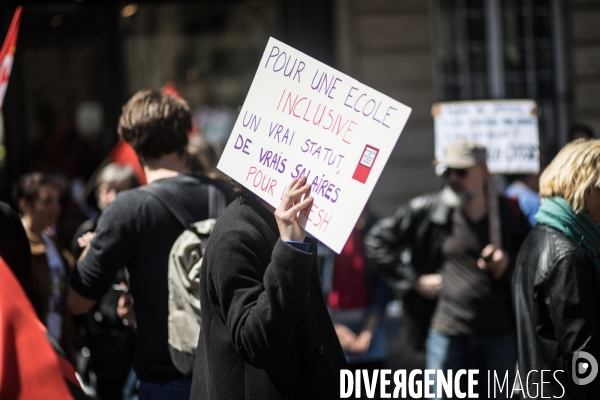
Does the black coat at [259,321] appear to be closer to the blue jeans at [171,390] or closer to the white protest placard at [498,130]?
the blue jeans at [171,390]

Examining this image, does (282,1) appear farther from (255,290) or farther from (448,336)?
(255,290)

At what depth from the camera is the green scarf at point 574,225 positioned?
3.27 m

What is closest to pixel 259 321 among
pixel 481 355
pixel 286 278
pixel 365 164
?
pixel 286 278

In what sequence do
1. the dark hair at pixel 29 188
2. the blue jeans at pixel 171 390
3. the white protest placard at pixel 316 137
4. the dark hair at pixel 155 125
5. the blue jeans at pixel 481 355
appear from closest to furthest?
the white protest placard at pixel 316 137 < the blue jeans at pixel 171 390 < the dark hair at pixel 155 125 < the blue jeans at pixel 481 355 < the dark hair at pixel 29 188

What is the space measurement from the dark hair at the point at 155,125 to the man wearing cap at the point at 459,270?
2.06 m

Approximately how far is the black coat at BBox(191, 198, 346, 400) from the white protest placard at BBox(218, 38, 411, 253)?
0.15 metres

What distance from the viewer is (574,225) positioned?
10.8 feet

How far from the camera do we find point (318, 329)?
2.58 meters

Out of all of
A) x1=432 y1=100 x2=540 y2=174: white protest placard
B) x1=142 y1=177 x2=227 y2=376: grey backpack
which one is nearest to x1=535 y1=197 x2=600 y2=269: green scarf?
x1=142 y1=177 x2=227 y2=376: grey backpack

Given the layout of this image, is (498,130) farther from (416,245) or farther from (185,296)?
(185,296)

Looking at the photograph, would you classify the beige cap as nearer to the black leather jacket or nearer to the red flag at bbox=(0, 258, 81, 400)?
the black leather jacket

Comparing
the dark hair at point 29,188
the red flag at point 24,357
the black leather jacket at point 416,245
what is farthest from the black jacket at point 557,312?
the dark hair at point 29,188

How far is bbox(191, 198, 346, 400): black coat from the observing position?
2348 millimetres

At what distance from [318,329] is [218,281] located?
0.38 meters
